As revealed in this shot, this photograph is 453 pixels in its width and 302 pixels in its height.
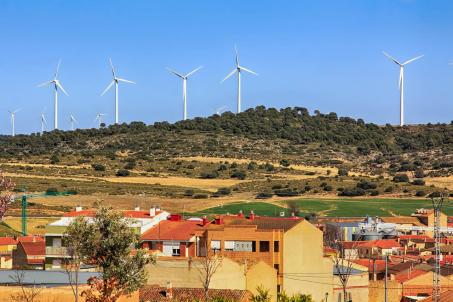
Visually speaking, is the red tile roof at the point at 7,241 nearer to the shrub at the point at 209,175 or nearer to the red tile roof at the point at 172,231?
the red tile roof at the point at 172,231

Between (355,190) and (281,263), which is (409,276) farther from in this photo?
(355,190)

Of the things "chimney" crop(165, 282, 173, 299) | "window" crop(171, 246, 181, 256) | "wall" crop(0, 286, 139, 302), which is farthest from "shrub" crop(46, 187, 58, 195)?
"wall" crop(0, 286, 139, 302)

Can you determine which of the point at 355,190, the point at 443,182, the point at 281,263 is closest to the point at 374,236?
the point at 281,263

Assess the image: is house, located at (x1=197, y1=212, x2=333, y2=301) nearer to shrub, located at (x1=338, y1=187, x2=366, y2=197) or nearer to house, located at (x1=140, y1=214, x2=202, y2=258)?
house, located at (x1=140, y1=214, x2=202, y2=258)

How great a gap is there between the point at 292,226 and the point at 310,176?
11168cm

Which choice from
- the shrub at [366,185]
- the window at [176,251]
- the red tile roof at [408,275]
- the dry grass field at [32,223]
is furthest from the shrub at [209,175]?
the window at [176,251]

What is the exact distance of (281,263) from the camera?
221 feet

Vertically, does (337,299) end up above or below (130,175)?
below

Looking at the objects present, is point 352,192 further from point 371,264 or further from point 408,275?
point 408,275

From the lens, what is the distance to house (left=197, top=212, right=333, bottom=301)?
67375mm

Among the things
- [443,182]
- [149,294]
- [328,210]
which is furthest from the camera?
[443,182]

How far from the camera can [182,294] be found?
5309 centimetres

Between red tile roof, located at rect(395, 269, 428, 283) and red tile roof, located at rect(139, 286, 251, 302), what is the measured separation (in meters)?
19.7

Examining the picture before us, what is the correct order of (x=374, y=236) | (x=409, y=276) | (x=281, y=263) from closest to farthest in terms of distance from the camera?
(x=281, y=263) < (x=409, y=276) < (x=374, y=236)
